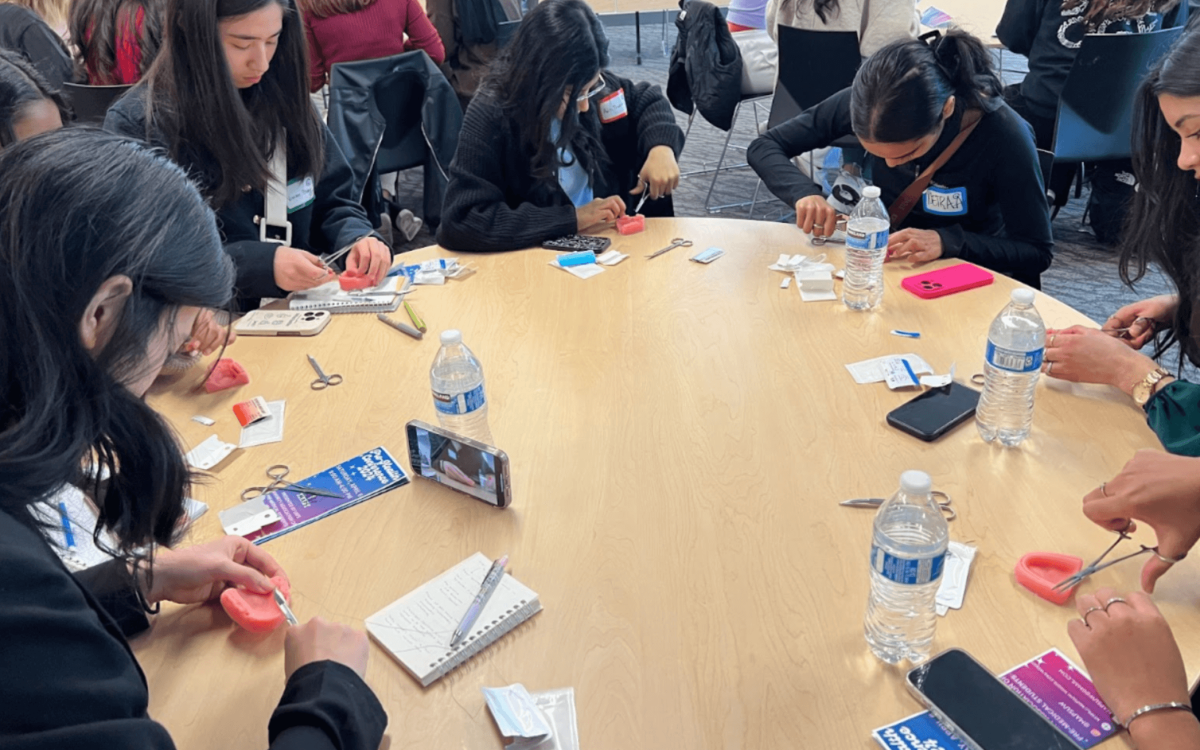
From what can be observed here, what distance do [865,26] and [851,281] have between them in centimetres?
194

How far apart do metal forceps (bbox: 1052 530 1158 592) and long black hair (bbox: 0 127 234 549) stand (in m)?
1.06

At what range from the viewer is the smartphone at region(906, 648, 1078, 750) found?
93 cm

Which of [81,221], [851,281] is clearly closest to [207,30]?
[81,221]

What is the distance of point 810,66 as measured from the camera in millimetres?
3500

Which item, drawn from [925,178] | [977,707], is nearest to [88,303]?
[977,707]

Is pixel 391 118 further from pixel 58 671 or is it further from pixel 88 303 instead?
pixel 58 671

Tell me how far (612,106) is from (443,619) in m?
1.90

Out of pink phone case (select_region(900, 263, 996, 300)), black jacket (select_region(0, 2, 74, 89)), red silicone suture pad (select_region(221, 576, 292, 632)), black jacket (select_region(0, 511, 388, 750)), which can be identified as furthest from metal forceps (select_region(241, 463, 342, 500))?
black jacket (select_region(0, 2, 74, 89))

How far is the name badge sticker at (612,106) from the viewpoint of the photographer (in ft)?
8.76

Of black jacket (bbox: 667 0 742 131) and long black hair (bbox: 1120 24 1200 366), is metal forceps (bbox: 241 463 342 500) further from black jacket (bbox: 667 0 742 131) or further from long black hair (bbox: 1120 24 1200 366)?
black jacket (bbox: 667 0 742 131)

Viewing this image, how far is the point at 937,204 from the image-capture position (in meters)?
2.26

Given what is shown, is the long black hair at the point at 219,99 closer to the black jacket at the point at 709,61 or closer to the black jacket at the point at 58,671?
the black jacket at the point at 58,671

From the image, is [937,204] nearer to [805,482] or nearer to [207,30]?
[805,482]

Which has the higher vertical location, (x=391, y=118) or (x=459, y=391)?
(x=459, y=391)
